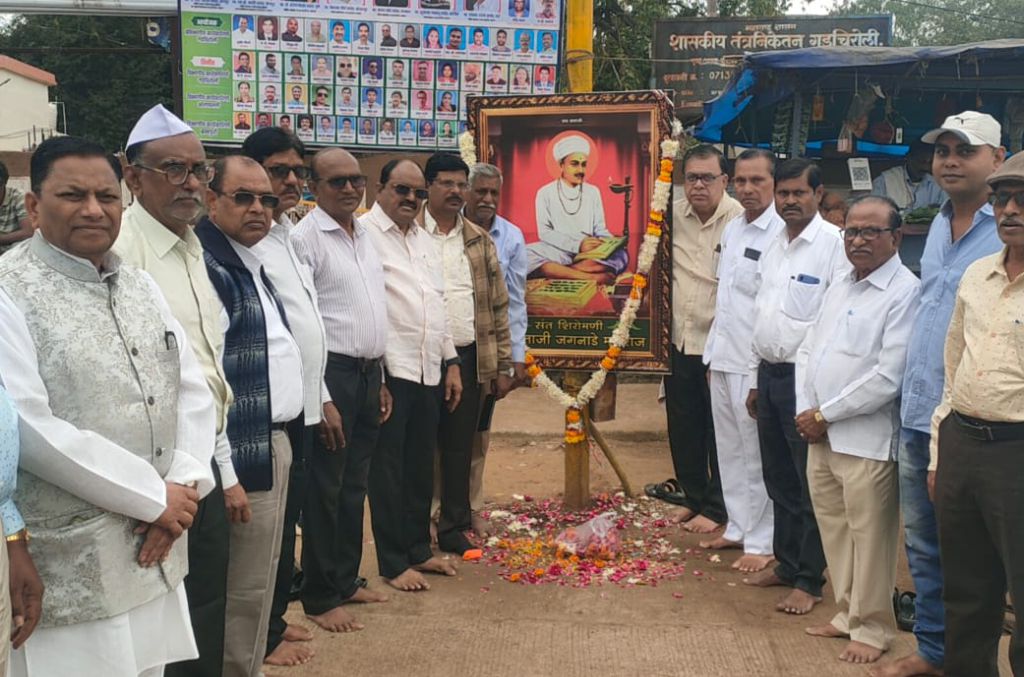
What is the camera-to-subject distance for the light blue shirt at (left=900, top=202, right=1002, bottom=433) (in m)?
3.57

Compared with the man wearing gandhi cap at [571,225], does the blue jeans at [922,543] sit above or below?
below

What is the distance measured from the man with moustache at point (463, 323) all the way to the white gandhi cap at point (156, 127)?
2265 millimetres

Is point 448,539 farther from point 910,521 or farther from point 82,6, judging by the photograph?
point 82,6

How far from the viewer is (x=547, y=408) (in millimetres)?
8727

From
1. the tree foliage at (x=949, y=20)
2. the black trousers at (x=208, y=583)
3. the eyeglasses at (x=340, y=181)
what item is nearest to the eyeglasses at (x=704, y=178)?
the eyeglasses at (x=340, y=181)

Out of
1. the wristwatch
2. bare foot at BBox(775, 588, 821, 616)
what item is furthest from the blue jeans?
the wristwatch

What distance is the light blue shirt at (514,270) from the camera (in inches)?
223

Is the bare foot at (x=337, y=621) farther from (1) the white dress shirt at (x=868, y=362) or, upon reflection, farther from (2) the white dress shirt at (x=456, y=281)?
(1) the white dress shirt at (x=868, y=362)

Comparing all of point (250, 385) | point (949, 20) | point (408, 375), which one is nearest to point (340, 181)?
point (408, 375)

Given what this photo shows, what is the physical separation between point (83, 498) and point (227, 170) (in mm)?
1460

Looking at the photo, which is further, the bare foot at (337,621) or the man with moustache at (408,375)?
the man with moustache at (408,375)

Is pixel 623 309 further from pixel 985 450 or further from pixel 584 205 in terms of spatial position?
pixel 985 450

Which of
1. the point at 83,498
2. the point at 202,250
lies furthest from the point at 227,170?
the point at 83,498

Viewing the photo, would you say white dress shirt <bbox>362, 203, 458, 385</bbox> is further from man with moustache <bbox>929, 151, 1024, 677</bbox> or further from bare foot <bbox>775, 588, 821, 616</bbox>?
man with moustache <bbox>929, 151, 1024, 677</bbox>
